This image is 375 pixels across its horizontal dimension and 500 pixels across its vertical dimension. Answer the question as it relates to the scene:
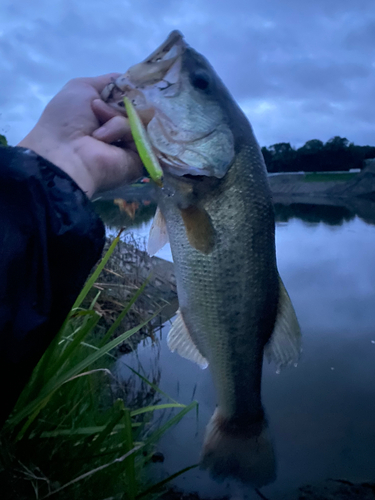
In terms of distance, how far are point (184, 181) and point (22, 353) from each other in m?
1.05

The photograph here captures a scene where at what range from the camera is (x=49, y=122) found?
1.48 m

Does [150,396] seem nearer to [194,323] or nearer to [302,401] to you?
[302,401]

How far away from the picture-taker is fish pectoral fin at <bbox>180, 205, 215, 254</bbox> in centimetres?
169

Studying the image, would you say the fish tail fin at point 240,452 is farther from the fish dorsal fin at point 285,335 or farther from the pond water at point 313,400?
the fish dorsal fin at point 285,335

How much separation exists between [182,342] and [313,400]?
2.86 m

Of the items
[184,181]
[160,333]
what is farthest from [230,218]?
[160,333]

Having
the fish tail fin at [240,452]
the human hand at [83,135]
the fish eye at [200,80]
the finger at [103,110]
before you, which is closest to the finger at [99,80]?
the human hand at [83,135]

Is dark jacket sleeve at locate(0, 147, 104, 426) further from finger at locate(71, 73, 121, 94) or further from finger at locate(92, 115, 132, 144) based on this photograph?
finger at locate(71, 73, 121, 94)

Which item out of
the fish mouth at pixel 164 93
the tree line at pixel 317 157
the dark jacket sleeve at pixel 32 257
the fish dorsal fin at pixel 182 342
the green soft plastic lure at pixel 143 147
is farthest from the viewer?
the tree line at pixel 317 157

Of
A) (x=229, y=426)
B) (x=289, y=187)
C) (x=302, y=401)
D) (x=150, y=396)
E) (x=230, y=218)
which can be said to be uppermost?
(x=289, y=187)

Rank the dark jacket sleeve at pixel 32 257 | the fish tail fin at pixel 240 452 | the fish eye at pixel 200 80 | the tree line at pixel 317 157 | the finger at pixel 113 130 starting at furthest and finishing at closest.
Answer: the tree line at pixel 317 157 → the fish tail fin at pixel 240 452 → the fish eye at pixel 200 80 → the finger at pixel 113 130 → the dark jacket sleeve at pixel 32 257

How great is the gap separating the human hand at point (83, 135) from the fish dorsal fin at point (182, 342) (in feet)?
2.67

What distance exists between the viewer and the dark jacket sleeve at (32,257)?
985 mm

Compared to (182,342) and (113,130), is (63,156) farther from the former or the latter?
(182,342)
